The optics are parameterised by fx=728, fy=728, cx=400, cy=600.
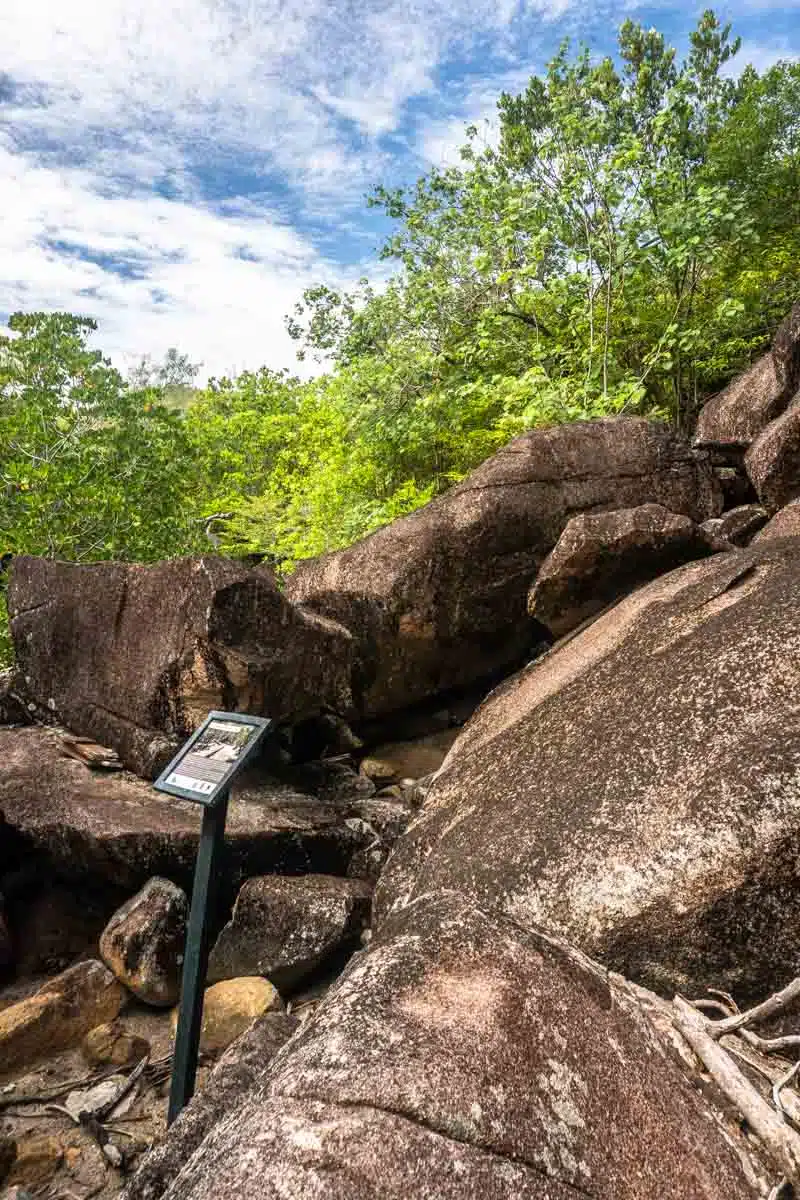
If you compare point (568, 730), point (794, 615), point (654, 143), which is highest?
point (654, 143)

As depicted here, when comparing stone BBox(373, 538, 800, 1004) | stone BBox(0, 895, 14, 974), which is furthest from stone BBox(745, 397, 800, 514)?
stone BBox(0, 895, 14, 974)

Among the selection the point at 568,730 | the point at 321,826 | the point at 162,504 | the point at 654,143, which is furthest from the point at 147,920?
the point at 654,143

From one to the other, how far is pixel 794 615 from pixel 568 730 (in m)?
1.72

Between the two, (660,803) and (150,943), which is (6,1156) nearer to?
(150,943)

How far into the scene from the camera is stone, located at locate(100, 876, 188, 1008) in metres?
5.79

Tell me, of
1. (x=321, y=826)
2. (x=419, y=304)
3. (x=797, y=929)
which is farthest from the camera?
(x=419, y=304)

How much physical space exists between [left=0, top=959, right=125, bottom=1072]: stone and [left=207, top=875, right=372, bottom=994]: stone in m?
0.83

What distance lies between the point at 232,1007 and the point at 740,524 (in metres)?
7.67

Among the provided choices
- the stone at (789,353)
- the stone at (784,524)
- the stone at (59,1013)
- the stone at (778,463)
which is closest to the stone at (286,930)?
the stone at (59,1013)

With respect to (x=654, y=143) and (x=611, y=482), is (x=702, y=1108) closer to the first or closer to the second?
(x=611, y=482)

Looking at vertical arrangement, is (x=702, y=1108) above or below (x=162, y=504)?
below

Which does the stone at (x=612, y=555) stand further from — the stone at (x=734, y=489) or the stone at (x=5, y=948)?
the stone at (x=5, y=948)

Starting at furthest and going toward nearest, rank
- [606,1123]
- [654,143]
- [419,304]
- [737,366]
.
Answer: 1. [737,366]
2. [419,304]
3. [654,143]
4. [606,1123]

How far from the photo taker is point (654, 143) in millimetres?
13047
